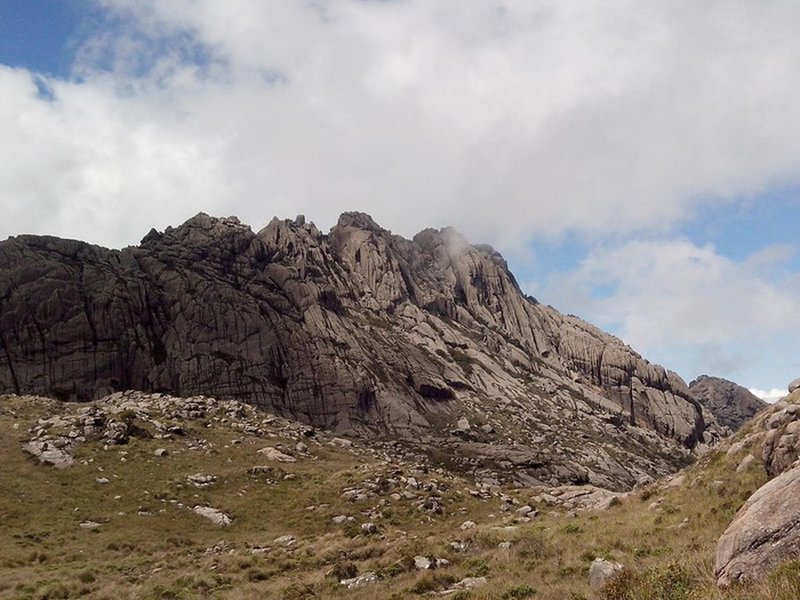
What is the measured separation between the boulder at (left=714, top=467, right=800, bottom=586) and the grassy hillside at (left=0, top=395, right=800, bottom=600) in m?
0.65

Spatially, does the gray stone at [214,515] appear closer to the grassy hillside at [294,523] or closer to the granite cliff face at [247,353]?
the grassy hillside at [294,523]

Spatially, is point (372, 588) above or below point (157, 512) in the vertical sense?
below

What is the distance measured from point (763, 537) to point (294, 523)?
137 ft

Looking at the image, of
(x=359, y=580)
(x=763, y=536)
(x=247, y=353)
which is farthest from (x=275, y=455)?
(x=247, y=353)

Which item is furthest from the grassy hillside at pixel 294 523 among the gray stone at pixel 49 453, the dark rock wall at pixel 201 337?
the dark rock wall at pixel 201 337

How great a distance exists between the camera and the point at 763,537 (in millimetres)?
10875

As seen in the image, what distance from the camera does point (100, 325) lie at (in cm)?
13450

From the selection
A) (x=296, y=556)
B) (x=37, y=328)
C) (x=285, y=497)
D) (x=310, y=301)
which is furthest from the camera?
(x=310, y=301)

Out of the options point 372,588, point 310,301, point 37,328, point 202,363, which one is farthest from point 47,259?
point 372,588

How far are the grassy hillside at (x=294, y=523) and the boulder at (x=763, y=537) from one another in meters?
0.65

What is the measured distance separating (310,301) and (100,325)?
194 feet

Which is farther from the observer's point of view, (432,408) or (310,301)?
(310,301)

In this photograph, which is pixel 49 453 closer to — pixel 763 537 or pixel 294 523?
pixel 294 523

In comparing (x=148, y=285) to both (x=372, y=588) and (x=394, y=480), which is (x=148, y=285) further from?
(x=372, y=588)
